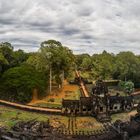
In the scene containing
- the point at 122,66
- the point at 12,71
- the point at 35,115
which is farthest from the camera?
the point at 122,66

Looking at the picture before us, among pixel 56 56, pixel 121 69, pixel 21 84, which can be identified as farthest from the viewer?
pixel 121 69

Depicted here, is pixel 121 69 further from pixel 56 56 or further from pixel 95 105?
pixel 95 105

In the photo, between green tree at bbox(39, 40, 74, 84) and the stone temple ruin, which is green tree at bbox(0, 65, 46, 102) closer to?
green tree at bbox(39, 40, 74, 84)

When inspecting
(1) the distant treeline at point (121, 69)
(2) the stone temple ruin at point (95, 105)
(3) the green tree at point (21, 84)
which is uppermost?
(1) the distant treeline at point (121, 69)

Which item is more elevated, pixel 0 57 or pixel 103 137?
pixel 0 57

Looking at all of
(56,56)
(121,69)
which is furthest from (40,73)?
(121,69)

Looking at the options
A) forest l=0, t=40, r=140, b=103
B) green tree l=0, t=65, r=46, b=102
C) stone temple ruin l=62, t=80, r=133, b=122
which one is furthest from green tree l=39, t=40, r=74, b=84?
stone temple ruin l=62, t=80, r=133, b=122

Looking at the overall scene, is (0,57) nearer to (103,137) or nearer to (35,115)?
(35,115)

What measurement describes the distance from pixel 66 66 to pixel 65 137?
122 feet

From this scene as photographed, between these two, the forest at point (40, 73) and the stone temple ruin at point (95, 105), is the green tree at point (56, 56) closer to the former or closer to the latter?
the forest at point (40, 73)

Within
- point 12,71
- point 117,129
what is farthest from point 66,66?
point 117,129

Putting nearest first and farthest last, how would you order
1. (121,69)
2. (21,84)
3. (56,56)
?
(21,84)
(56,56)
(121,69)

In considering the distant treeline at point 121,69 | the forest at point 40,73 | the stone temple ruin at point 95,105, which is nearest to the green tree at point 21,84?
the forest at point 40,73

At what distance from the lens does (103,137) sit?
29188 millimetres
